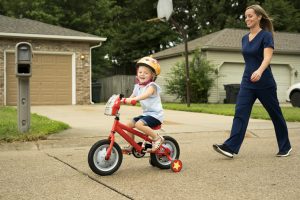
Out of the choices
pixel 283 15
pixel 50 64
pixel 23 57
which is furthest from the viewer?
pixel 283 15

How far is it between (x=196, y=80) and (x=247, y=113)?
16.9 metres

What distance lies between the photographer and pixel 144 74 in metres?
5.49

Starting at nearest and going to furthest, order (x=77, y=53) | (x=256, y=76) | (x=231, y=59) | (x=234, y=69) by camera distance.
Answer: (x=256, y=76) → (x=77, y=53) → (x=231, y=59) → (x=234, y=69)

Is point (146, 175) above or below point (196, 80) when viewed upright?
below

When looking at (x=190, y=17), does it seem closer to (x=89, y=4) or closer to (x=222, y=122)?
(x=89, y=4)

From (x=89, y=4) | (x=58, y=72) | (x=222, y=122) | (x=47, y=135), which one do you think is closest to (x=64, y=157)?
(x=47, y=135)

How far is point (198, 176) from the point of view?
525 centimetres

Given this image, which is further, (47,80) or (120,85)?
(120,85)

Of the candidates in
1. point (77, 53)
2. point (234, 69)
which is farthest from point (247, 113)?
point (234, 69)

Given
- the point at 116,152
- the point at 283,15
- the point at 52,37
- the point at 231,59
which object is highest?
the point at 283,15

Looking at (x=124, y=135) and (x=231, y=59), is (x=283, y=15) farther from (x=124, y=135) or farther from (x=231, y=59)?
(x=124, y=135)

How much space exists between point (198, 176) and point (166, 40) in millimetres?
→ 36775

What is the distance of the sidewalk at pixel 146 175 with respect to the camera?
4.45m

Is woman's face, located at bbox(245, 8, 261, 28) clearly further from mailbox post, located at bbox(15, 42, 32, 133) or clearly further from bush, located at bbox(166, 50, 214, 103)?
bush, located at bbox(166, 50, 214, 103)
